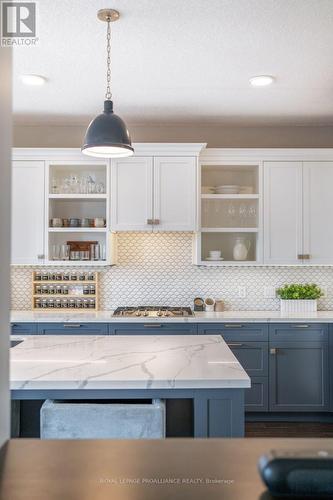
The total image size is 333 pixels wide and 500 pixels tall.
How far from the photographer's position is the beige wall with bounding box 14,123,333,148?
4.48 meters

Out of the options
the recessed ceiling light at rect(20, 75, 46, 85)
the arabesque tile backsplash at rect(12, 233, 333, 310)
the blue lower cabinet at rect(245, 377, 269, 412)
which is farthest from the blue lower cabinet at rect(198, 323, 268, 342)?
the recessed ceiling light at rect(20, 75, 46, 85)

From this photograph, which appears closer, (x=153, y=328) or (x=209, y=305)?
(x=153, y=328)

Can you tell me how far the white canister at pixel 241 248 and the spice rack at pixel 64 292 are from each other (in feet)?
4.62

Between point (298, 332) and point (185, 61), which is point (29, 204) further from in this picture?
point (298, 332)

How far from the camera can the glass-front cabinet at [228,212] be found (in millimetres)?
4230

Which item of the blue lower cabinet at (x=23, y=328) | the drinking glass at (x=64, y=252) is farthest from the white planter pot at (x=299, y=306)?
the blue lower cabinet at (x=23, y=328)

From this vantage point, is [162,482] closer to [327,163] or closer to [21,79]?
[21,79]

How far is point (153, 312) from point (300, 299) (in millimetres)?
1431

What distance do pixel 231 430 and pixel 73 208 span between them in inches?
117

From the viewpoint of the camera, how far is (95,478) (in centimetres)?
62

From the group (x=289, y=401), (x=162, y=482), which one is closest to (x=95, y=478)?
(x=162, y=482)

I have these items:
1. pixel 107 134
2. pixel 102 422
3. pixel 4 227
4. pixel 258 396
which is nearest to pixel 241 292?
pixel 258 396

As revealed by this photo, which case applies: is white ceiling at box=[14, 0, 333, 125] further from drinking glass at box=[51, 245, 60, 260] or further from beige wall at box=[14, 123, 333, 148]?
drinking glass at box=[51, 245, 60, 260]

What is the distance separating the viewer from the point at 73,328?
151 inches
